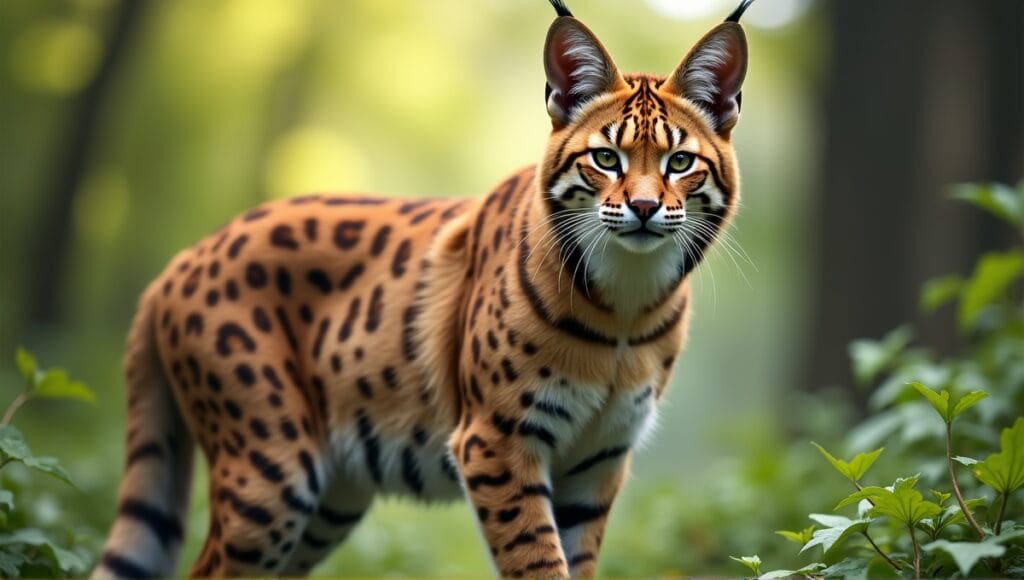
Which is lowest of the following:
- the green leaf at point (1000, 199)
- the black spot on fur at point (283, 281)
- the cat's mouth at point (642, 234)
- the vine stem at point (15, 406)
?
the vine stem at point (15, 406)

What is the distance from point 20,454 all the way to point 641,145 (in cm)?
269

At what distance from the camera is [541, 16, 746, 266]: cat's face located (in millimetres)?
4742

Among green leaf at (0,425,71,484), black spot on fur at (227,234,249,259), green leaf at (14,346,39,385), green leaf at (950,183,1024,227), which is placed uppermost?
green leaf at (950,183,1024,227)

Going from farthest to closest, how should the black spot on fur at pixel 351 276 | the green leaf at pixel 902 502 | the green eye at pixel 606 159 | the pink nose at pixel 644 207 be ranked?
the black spot on fur at pixel 351 276
the green eye at pixel 606 159
the pink nose at pixel 644 207
the green leaf at pixel 902 502

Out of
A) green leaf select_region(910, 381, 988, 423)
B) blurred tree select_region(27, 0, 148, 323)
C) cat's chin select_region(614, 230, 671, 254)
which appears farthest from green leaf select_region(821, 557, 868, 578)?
blurred tree select_region(27, 0, 148, 323)

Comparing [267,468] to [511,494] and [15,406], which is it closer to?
[15,406]

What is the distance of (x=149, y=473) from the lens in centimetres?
615

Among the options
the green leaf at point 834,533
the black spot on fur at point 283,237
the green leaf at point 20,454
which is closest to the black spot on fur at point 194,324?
the black spot on fur at point 283,237

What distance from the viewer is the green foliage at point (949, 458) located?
3.93m

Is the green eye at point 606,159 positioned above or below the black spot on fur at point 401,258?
above

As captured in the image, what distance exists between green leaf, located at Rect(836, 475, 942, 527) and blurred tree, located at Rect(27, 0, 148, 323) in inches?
702

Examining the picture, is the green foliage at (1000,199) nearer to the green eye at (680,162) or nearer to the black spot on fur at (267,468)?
the green eye at (680,162)

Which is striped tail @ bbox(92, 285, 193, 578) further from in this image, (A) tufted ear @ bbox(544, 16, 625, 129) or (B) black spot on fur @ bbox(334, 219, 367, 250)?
(A) tufted ear @ bbox(544, 16, 625, 129)

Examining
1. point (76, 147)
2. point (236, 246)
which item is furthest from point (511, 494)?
point (76, 147)
